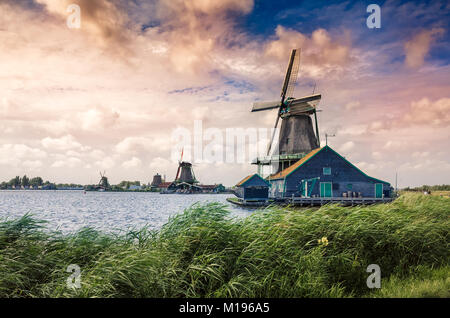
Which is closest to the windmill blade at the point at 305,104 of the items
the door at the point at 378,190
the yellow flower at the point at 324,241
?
the door at the point at 378,190

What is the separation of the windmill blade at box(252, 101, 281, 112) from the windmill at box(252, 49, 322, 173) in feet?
0.42

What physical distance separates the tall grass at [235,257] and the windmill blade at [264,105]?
3172 centimetres

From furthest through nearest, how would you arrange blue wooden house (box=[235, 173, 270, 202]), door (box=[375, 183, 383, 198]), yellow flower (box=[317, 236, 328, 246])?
blue wooden house (box=[235, 173, 270, 202]) < door (box=[375, 183, 383, 198]) < yellow flower (box=[317, 236, 328, 246])

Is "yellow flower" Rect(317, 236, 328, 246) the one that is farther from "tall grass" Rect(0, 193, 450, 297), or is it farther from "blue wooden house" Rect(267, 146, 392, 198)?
"blue wooden house" Rect(267, 146, 392, 198)

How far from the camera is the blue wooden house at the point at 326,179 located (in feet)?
98.1

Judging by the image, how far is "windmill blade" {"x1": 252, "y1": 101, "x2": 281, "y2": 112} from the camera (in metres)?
37.7

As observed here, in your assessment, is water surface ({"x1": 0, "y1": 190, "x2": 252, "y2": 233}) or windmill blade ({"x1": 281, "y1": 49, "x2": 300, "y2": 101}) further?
windmill blade ({"x1": 281, "y1": 49, "x2": 300, "y2": 101})

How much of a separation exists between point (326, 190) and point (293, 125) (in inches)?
366

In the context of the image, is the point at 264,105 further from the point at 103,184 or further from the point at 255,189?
the point at 103,184

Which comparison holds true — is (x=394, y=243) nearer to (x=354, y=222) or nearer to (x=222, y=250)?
(x=354, y=222)

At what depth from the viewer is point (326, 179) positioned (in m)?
30.0

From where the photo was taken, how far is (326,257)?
520 cm

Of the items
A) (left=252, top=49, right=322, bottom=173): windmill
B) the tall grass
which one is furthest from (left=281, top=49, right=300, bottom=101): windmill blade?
the tall grass
